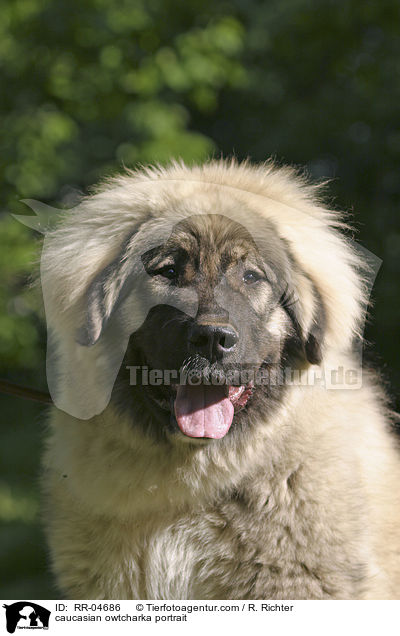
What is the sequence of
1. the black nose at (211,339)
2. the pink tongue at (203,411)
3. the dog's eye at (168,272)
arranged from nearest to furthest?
the black nose at (211,339)
the pink tongue at (203,411)
the dog's eye at (168,272)

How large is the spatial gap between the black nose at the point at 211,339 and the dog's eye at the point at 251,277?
27cm

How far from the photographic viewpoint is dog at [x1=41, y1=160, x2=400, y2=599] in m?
2.44

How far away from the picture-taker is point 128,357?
8.38 feet

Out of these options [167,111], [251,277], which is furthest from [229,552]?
[167,111]

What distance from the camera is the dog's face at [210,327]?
2.36 metres

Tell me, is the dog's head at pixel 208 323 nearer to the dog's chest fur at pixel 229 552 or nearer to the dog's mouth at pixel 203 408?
the dog's mouth at pixel 203 408

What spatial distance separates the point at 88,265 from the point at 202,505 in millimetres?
912

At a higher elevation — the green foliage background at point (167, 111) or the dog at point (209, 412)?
the green foliage background at point (167, 111)

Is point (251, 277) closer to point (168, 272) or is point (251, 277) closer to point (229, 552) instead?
point (168, 272)

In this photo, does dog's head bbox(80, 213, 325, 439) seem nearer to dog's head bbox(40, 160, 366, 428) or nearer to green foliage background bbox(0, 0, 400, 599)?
dog's head bbox(40, 160, 366, 428)

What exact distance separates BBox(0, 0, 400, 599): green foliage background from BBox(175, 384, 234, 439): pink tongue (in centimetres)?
224

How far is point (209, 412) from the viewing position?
2406 millimetres
